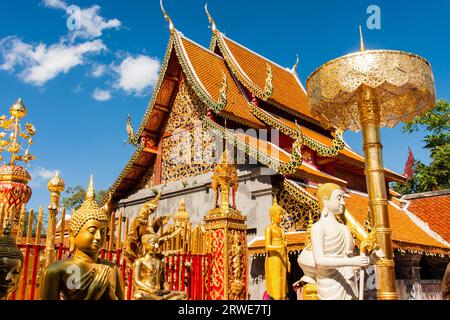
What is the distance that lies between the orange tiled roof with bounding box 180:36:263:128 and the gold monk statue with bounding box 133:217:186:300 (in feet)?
20.8

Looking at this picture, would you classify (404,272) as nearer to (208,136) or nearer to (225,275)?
(208,136)

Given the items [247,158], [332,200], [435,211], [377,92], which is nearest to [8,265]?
[332,200]

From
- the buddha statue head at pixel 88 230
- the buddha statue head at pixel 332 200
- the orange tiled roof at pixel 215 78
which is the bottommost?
the buddha statue head at pixel 88 230

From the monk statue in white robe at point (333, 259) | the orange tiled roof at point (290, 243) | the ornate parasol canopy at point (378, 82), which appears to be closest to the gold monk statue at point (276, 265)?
the monk statue in white robe at point (333, 259)

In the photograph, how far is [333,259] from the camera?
3225 mm

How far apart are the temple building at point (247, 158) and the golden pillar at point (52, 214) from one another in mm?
5345

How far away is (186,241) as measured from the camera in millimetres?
5320

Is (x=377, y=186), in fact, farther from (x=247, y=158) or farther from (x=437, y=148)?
(x=437, y=148)

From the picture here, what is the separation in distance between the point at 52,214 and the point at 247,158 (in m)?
6.79

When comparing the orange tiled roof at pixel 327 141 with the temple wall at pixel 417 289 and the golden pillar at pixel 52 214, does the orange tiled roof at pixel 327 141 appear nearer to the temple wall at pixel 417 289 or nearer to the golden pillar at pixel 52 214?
the temple wall at pixel 417 289

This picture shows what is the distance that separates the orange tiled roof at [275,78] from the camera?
13.3m

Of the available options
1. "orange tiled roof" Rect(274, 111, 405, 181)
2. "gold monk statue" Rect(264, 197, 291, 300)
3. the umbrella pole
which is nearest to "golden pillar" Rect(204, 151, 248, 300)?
"gold monk statue" Rect(264, 197, 291, 300)

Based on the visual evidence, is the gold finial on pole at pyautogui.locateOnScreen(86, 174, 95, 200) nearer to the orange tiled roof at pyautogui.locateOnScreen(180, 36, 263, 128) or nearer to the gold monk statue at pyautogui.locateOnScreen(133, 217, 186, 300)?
the gold monk statue at pyautogui.locateOnScreen(133, 217, 186, 300)
